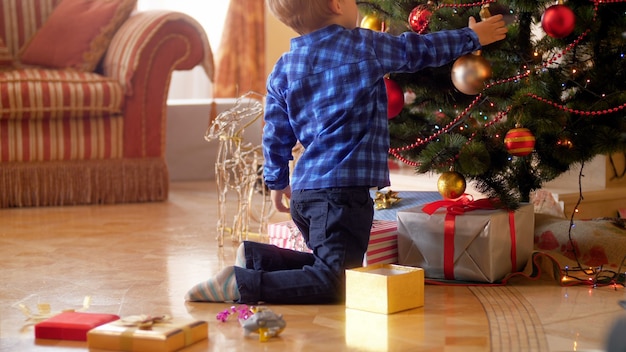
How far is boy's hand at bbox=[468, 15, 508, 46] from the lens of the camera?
6.44 feet

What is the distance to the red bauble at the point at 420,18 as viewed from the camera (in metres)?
2.21

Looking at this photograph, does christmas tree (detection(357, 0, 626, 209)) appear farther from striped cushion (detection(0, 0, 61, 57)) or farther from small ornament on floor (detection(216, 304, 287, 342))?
striped cushion (detection(0, 0, 61, 57))

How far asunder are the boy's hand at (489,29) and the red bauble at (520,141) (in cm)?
22

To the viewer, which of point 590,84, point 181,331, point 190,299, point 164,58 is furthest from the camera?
point 164,58

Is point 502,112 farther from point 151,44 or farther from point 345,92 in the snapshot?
point 151,44

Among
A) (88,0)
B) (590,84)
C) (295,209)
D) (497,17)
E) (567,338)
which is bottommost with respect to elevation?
(567,338)

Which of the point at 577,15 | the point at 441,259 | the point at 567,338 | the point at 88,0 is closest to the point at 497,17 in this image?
the point at 577,15

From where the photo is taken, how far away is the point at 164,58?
3566 mm

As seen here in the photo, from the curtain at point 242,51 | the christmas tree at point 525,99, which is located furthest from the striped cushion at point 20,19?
the christmas tree at point 525,99

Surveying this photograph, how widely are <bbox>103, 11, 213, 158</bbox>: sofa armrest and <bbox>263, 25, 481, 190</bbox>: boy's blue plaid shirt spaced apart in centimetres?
173

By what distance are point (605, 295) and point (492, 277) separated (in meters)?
0.25

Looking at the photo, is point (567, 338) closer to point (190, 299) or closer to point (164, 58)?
point (190, 299)

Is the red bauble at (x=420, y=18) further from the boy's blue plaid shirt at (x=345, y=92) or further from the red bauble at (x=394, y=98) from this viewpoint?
the boy's blue plaid shirt at (x=345, y=92)

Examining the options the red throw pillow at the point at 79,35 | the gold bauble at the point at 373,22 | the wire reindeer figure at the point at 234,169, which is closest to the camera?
the gold bauble at the point at 373,22
